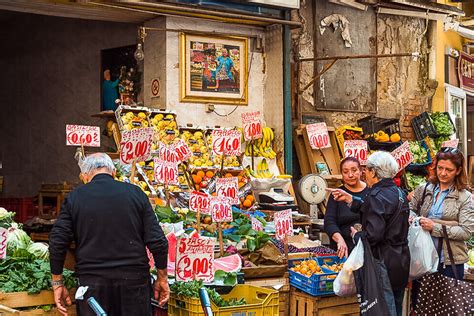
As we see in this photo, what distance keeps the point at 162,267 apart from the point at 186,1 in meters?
5.88

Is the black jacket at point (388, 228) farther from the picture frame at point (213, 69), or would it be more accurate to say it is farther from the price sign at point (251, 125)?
the picture frame at point (213, 69)

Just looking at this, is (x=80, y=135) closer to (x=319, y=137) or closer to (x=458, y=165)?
(x=458, y=165)

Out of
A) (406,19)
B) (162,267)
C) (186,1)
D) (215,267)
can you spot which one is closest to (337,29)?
(406,19)

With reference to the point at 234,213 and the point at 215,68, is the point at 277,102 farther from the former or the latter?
the point at 234,213

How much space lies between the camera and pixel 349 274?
6.11 meters

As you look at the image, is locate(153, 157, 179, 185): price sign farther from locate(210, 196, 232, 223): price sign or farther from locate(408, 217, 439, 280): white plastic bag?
locate(408, 217, 439, 280): white plastic bag

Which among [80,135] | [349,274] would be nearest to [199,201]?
[349,274]

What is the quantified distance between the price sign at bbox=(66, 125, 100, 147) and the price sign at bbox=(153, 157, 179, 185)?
996 millimetres

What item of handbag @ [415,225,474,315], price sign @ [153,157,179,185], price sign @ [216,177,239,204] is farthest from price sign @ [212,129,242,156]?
handbag @ [415,225,474,315]

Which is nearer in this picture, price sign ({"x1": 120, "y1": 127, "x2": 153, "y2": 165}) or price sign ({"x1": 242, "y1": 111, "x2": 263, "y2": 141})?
Answer: price sign ({"x1": 120, "y1": 127, "x2": 153, "y2": 165})

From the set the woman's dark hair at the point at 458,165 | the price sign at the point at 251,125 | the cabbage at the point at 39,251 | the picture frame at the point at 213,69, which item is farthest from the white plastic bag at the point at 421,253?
the picture frame at the point at 213,69

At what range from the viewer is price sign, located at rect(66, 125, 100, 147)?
25.4 ft

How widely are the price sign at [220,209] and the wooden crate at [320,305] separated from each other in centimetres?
94

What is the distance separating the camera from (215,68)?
36.0 feet
